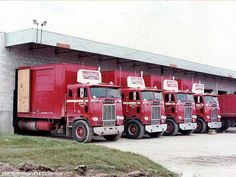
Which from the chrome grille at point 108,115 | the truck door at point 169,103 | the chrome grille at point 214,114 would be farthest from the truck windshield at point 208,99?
the chrome grille at point 108,115

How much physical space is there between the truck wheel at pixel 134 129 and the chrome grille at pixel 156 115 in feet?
3.12

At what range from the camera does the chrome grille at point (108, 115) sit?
19.5 m

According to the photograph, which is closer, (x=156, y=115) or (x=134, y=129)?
(x=134, y=129)

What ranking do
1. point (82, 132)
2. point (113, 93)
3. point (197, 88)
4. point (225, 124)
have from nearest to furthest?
point (82, 132) → point (113, 93) → point (197, 88) → point (225, 124)

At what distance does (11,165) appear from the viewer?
8945 millimetres

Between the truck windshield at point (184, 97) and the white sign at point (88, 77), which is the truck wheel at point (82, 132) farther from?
the truck windshield at point (184, 97)

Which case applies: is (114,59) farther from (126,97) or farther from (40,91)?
(40,91)

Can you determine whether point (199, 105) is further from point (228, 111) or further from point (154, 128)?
point (154, 128)

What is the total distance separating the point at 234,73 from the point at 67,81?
98.9 ft

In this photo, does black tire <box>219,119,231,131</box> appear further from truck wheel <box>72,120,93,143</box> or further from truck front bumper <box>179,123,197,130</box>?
truck wheel <box>72,120,93,143</box>

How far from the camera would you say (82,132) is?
764 inches

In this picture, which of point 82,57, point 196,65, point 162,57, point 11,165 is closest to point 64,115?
point 82,57

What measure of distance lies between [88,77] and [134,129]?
167 inches

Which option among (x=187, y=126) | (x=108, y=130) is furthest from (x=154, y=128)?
(x=108, y=130)
